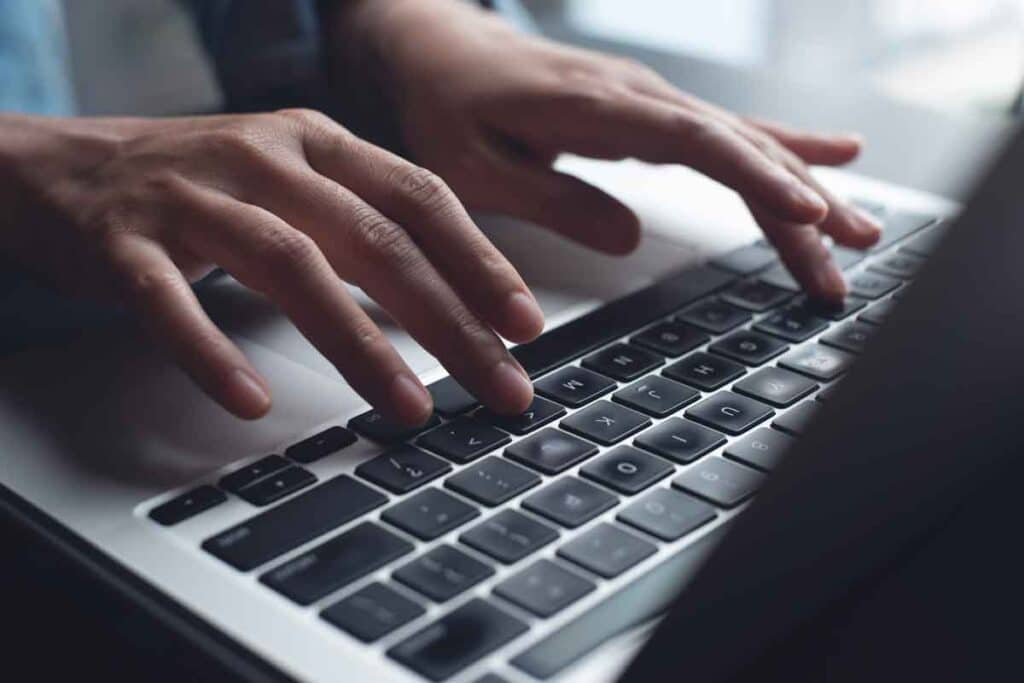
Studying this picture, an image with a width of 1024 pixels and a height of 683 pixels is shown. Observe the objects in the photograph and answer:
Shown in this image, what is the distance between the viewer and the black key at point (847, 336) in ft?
1.69

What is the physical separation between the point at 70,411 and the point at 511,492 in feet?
0.65

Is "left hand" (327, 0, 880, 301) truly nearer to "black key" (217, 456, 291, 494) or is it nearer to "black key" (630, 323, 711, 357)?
"black key" (630, 323, 711, 357)

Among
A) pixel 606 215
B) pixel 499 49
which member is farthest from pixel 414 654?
pixel 499 49

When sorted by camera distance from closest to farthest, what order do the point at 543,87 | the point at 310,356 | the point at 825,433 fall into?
the point at 825,433 < the point at 310,356 < the point at 543,87

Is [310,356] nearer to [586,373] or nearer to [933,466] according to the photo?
[586,373]

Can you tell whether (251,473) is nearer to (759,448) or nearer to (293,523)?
(293,523)

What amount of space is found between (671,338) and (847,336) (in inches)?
3.3

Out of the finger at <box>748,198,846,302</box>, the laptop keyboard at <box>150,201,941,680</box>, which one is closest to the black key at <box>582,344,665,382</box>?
the laptop keyboard at <box>150,201,941,680</box>

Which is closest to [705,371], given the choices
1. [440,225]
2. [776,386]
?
[776,386]

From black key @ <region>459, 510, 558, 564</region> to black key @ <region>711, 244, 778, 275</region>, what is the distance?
0.26 m

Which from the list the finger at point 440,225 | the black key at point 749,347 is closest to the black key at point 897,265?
the black key at point 749,347

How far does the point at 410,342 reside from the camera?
525mm


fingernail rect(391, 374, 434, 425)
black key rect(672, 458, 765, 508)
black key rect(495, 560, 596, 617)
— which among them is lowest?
black key rect(672, 458, 765, 508)

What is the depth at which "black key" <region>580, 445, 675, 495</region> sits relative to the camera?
398mm
